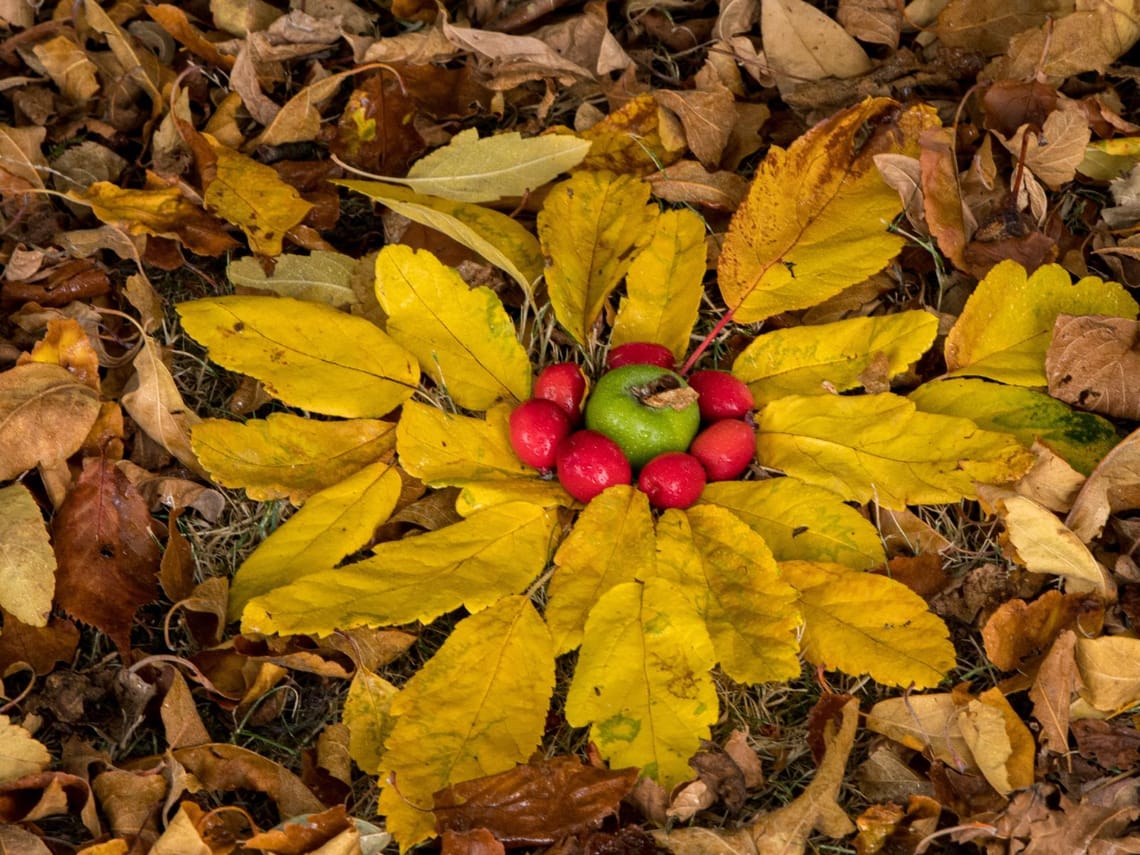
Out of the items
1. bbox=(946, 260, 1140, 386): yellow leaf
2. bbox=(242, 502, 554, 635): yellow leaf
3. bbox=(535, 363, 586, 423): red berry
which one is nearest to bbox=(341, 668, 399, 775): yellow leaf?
bbox=(242, 502, 554, 635): yellow leaf

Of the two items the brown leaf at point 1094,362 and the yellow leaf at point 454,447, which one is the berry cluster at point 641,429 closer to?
the yellow leaf at point 454,447

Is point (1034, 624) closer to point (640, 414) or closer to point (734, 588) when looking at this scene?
point (734, 588)

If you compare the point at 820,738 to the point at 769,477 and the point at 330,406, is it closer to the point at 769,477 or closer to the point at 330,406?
the point at 769,477

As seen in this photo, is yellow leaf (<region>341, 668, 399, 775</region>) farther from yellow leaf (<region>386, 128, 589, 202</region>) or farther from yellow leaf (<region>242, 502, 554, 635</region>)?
yellow leaf (<region>386, 128, 589, 202</region>)

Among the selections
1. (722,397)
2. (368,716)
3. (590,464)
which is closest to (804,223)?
(722,397)

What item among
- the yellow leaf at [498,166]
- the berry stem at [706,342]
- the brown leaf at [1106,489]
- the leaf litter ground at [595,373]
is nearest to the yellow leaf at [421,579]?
the leaf litter ground at [595,373]

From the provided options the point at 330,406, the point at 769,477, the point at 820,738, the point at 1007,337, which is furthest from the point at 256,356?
the point at 1007,337
